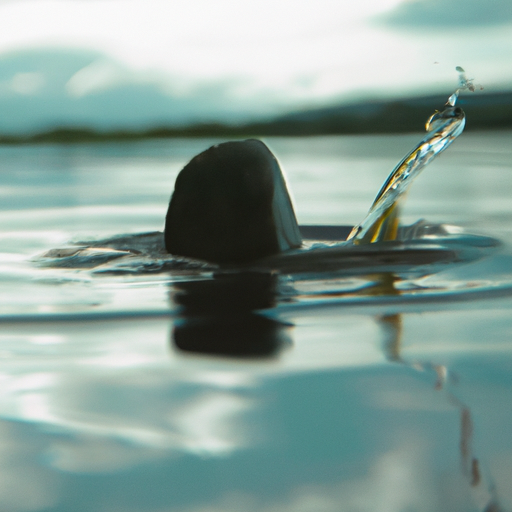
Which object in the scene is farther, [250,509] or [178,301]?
[178,301]

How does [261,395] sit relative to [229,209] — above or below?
below

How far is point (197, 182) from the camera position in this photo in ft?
11.2

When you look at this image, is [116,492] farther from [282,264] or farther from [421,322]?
[282,264]

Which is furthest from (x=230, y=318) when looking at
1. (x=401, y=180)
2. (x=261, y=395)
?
(x=401, y=180)

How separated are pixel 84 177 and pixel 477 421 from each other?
8770 millimetres

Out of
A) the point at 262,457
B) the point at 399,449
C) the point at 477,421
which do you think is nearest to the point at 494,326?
the point at 477,421

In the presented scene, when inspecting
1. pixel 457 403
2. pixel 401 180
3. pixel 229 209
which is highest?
pixel 401 180

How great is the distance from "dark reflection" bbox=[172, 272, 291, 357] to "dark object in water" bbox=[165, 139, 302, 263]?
0.34 metres

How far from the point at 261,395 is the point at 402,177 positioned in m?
2.65

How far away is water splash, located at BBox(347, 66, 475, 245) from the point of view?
12.2 feet

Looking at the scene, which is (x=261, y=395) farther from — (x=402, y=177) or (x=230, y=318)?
(x=402, y=177)

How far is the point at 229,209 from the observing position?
3.34 m

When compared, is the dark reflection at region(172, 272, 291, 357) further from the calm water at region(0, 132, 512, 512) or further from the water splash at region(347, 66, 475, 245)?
the water splash at region(347, 66, 475, 245)

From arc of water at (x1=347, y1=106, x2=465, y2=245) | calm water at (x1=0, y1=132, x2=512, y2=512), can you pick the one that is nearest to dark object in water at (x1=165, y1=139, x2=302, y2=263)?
calm water at (x1=0, y1=132, x2=512, y2=512)
